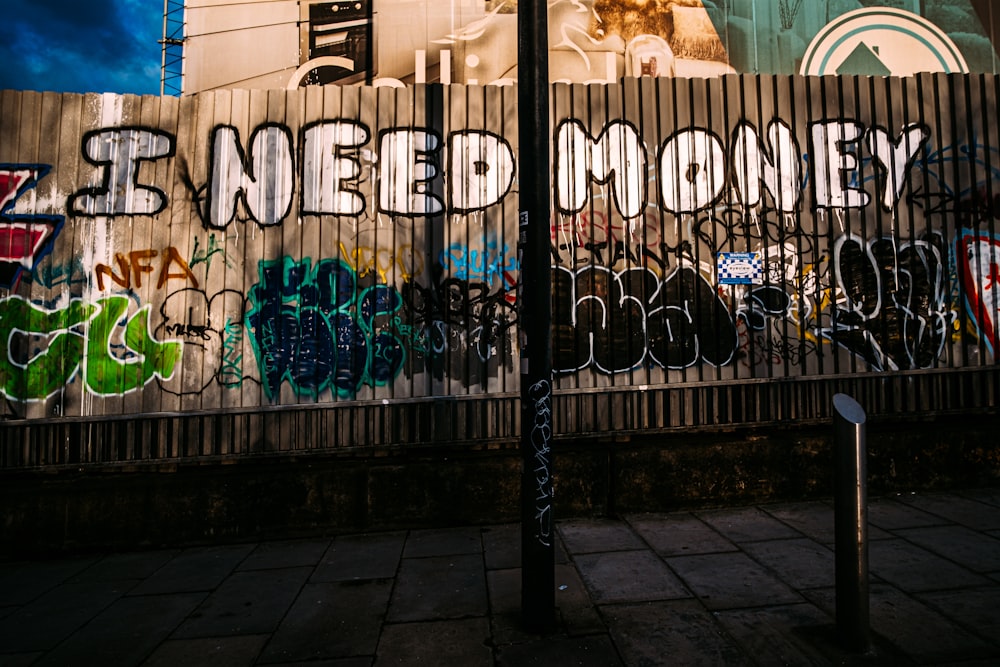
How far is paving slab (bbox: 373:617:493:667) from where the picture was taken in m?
2.91

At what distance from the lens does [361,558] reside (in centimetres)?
441

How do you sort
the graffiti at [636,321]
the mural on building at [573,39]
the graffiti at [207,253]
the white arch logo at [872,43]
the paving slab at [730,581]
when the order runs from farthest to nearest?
the white arch logo at [872,43] → the mural on building at [573,39] → the graffiti at [636,321] → the graffiti at [207,253] → the paving slab at [730,581]

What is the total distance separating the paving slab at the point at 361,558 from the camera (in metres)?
4.09

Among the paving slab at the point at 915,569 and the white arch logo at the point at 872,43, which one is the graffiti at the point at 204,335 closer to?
the paving slab at the point at 915,569

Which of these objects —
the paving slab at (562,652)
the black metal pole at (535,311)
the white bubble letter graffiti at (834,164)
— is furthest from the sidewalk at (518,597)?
the white bubble letter graffiti at (834,164)

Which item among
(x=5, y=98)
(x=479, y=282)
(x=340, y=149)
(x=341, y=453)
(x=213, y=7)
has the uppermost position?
→ (x=213, y=7)

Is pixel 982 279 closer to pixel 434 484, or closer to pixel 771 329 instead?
pixel 771 329

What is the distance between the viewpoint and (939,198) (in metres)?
5.64

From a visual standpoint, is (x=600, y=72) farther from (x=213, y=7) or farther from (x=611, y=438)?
(x=611, y=438)

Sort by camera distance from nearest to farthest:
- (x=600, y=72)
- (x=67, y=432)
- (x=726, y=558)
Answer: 1. (x=726, y=558)
2. (x=67, y=432)
3. (x=600, y=72)

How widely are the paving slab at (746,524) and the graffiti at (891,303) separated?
1980mm

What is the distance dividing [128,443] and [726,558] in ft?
17.2

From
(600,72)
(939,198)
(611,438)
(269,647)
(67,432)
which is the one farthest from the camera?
(600,72)

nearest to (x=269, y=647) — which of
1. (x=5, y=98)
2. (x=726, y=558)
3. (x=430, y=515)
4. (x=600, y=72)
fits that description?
(x=430, y=515)
